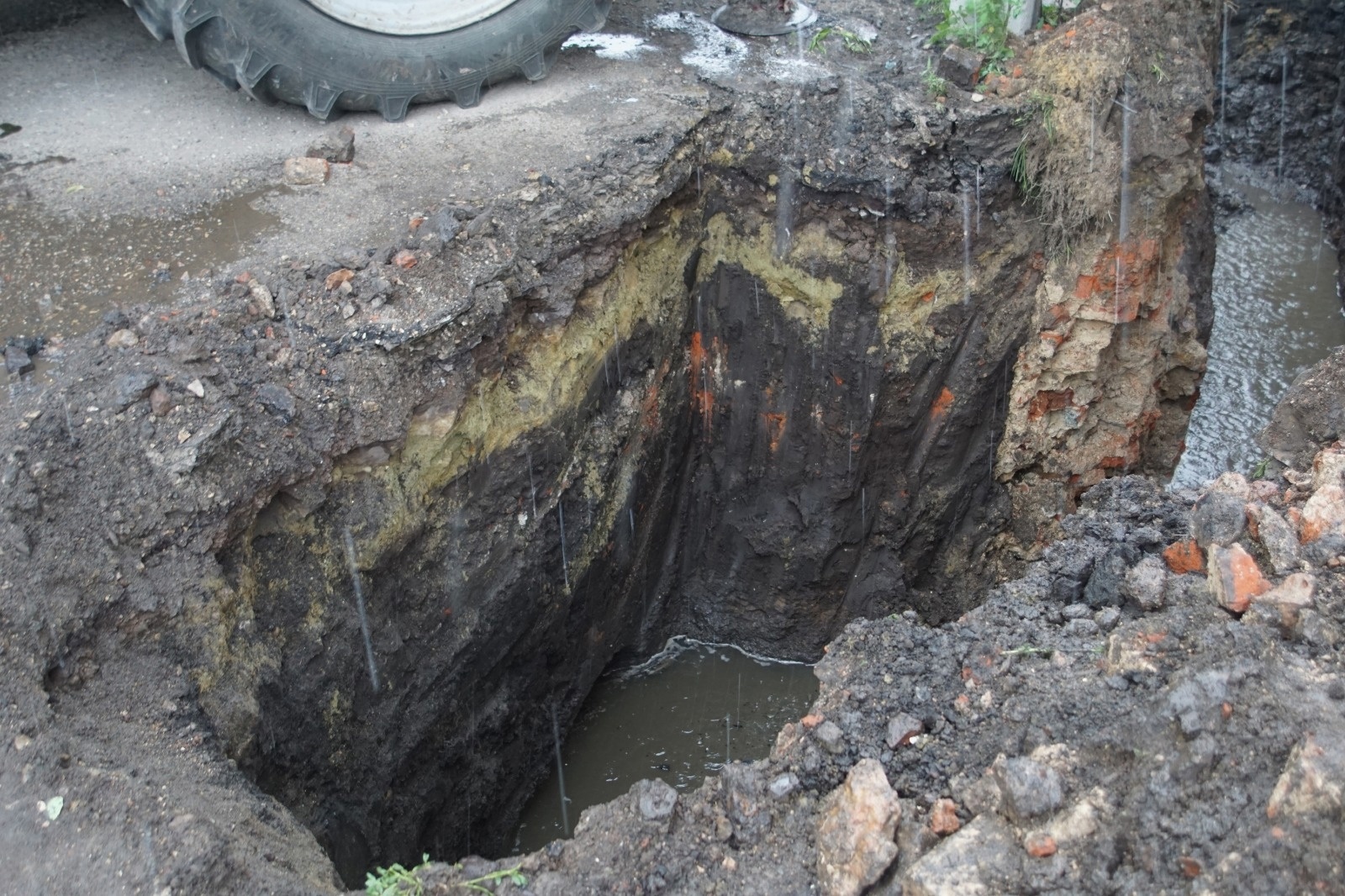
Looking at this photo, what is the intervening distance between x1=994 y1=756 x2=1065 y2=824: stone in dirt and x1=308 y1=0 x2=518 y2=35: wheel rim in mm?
3481

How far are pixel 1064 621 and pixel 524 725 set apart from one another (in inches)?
104

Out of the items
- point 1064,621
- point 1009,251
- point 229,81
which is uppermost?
point 229,81

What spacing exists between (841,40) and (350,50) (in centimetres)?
224

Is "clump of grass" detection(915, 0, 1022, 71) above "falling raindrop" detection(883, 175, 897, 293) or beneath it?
above

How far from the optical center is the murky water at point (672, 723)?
496 cm

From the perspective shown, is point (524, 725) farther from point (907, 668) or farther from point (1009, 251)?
point (1009, 251)

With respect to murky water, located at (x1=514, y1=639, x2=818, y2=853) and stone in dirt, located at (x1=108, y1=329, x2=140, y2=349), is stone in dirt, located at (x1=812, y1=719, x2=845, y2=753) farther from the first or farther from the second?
stone in dirt, located at (x1=108, y1=329, x2=140, y2=349)

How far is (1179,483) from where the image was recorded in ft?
19.7

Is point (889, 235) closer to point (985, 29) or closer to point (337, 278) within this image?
point (985, 29)

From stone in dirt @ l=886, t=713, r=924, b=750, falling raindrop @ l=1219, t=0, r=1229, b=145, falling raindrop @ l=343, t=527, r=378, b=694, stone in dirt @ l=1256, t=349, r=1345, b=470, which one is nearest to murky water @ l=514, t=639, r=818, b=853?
falling raindrop @ l=343, t=527, r=378, b=694

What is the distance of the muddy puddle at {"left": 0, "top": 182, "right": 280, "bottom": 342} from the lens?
11.4 ft

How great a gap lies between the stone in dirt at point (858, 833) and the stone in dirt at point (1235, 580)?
1006 millimetres

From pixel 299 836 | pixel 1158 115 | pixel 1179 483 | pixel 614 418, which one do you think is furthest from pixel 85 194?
pixel 1179 483

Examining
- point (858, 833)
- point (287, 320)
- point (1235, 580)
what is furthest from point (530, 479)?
point (1235, 580)
